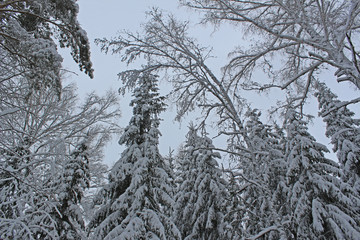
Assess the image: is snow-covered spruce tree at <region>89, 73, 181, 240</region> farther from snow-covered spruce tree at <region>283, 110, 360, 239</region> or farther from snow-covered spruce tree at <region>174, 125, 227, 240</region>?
snow-covered spruce tree at <region>283, 110, 360, 239</region>

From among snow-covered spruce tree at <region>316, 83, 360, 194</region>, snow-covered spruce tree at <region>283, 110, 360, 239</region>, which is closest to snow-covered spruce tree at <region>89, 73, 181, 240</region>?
snow-covered spruce tree at <region>283, 110, 360, 239</region>

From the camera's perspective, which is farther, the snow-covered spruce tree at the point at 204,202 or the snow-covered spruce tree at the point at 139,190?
the snow-covered spruce tree at the point at 204,202

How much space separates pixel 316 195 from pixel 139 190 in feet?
21.4

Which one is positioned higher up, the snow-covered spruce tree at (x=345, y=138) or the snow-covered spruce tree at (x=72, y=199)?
the snow-covered spruce tree at (x=345, y=138)

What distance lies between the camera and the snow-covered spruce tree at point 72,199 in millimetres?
7509

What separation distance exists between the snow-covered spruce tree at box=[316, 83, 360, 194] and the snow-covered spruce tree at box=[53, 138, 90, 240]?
1020cm

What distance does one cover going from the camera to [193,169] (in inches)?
519

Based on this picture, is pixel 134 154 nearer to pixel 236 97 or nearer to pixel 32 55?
pixel 236 97

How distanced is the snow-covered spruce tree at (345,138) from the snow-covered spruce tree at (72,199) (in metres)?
10.2

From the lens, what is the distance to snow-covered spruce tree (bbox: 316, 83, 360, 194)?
1055 cm

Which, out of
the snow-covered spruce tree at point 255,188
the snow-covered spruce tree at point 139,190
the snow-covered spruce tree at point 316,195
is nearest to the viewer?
the snow-covered spruce tree at point 255,188

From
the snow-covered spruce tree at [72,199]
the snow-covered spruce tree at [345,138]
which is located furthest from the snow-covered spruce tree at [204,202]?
the snow-covered spruce tree at [345,138]

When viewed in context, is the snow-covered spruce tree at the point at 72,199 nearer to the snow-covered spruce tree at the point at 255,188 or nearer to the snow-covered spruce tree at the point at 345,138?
the snow-covered spruce tree at the point at 255,188

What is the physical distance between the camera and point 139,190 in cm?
735
